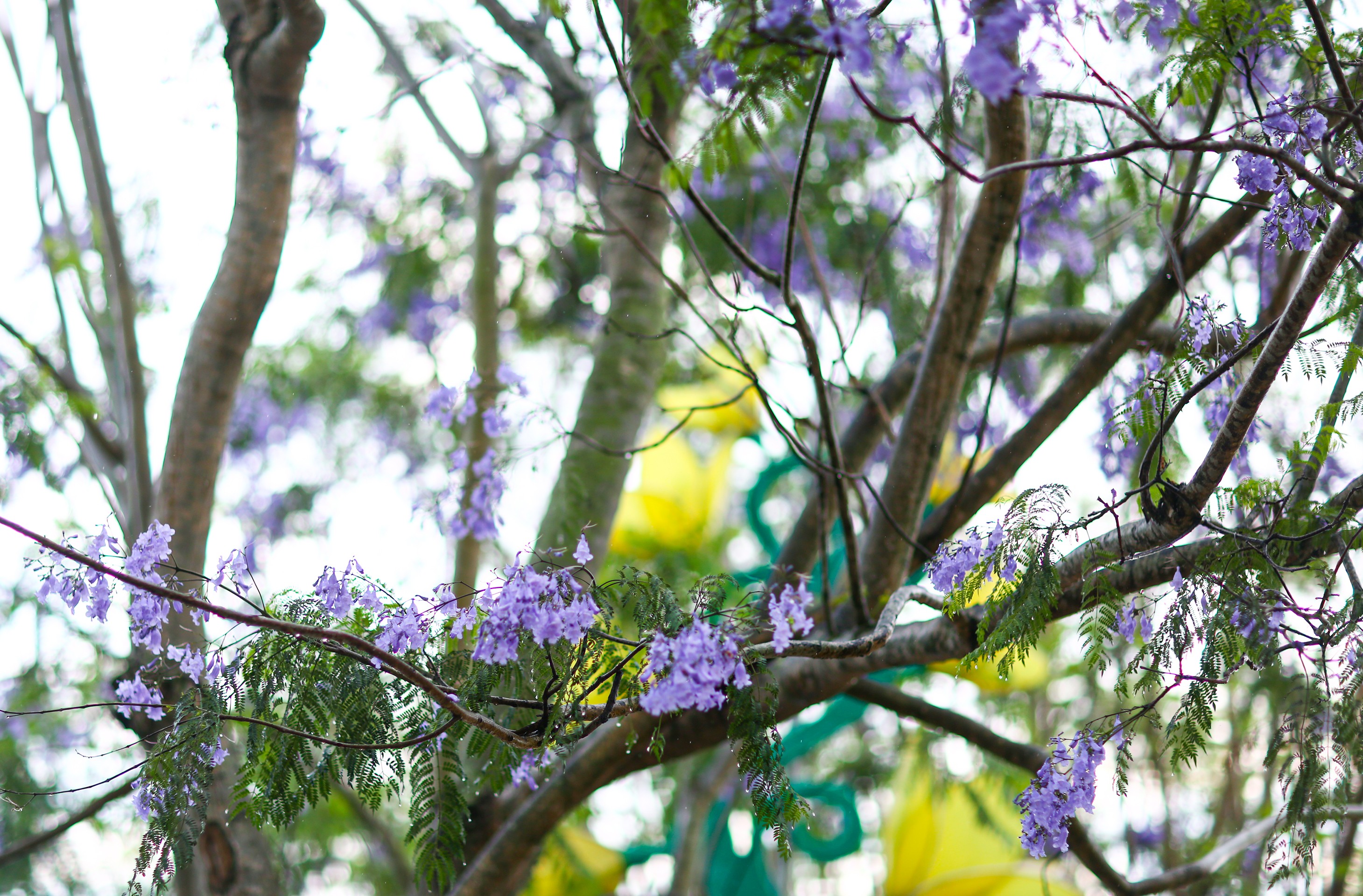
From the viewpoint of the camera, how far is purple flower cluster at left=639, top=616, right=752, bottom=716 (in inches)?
68.1

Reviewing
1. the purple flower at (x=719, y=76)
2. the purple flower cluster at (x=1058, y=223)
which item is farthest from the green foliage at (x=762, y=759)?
the purple flower cluster at (x=1058, y=223)

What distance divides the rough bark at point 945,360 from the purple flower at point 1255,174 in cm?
85

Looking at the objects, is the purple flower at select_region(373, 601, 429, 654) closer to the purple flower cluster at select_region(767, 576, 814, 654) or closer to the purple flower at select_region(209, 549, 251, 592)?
the purple flower at select_region(209, 549, 251, 592)

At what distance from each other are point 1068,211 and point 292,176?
9.83 feet

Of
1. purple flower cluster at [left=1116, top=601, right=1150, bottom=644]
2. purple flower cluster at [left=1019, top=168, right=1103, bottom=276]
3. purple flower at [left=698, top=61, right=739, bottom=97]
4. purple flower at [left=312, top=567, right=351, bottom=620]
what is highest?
purple flower cluster at [left=1019, top=168, right=1103, bottom=276]

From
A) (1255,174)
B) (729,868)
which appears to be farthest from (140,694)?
(729,868)

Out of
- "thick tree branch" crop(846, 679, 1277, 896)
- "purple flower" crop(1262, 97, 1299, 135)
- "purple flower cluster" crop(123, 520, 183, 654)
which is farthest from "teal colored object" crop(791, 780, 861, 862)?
"purple flower" crop(1262, 97, 1299, 135)

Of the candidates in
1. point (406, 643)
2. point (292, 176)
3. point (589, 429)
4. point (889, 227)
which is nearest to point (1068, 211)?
point (889, 227)

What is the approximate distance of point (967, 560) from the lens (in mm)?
2242

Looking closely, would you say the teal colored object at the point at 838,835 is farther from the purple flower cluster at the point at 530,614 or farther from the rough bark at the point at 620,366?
the purple flower cluster at the point at 530,614

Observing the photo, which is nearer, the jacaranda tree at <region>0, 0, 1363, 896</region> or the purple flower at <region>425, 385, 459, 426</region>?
the jacaranda tree at <region>0, 0, 1363, 896</region>

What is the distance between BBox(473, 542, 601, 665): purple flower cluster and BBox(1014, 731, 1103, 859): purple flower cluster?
3.26 ft

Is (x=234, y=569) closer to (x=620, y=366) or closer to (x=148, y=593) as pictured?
(x=148, y=593)

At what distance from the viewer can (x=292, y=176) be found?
305cm
